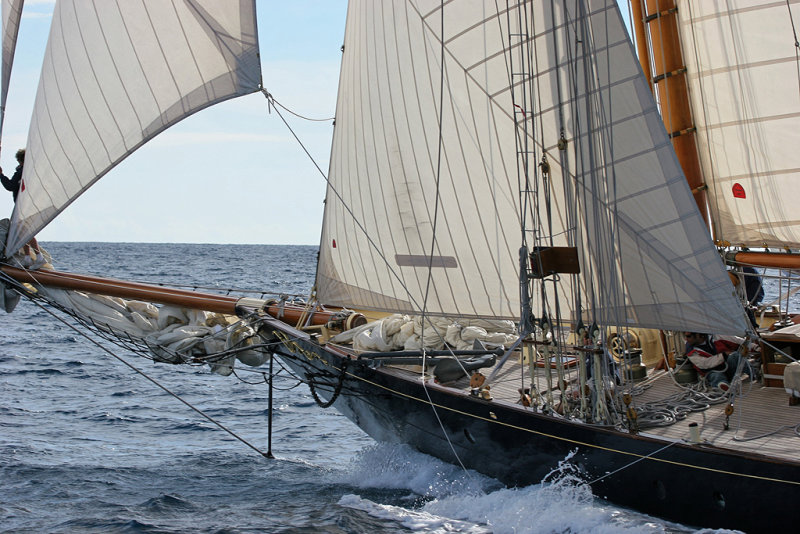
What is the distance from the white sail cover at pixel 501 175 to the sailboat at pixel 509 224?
25 mm

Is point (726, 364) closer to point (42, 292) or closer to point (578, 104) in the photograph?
point (578, 104)

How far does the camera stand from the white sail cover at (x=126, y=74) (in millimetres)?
10398

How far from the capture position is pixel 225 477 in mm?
12289

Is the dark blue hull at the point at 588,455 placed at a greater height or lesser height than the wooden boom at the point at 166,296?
lesser

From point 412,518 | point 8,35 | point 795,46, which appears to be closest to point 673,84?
point 795,46

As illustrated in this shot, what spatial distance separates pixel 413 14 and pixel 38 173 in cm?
484

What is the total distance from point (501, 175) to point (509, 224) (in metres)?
0.55

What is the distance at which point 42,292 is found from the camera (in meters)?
12.1

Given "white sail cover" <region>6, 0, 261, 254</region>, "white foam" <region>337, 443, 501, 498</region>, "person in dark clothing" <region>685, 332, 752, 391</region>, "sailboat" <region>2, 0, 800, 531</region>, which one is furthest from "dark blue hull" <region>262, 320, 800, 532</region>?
"white sail cover" <region>6, 0, 261, 254</region>

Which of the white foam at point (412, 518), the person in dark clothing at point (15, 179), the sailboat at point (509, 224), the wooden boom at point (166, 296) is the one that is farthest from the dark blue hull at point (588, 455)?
the person in dark clothing at point (15, 179)

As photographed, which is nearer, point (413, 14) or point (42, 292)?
point (413, 14)

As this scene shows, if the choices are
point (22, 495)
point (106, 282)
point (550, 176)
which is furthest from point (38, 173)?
point (550, 176)

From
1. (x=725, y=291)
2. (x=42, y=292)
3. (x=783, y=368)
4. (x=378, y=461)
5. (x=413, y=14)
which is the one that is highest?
(x=413, y=14)

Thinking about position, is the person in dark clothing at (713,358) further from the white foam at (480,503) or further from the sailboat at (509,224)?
the white foam at (480,503)
